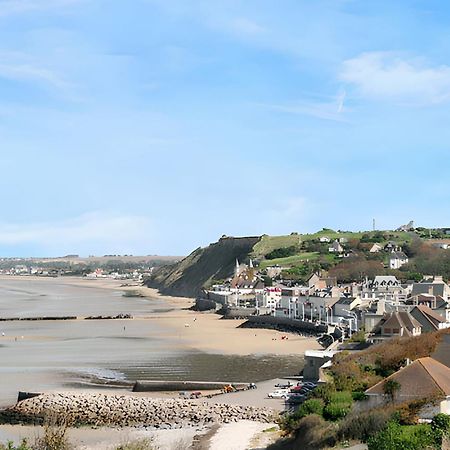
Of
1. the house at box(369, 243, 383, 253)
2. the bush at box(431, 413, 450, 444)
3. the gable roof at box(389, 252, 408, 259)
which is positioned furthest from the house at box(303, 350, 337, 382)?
the house at box(369, 243, 383, 253)

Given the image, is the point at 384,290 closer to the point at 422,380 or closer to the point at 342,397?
the point at 342,397

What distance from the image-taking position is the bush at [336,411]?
25.1 m

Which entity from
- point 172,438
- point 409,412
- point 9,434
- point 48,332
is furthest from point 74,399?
point 48,332

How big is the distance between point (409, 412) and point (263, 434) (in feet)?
21.5

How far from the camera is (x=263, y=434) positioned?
91.6 feet

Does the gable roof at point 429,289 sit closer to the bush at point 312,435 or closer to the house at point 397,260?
the house at point 397,260

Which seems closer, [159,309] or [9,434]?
[9,434]

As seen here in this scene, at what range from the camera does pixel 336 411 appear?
83.0ft

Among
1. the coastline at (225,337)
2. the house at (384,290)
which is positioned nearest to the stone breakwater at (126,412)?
the coastline at (225,337)

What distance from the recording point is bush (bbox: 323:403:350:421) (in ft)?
82.5

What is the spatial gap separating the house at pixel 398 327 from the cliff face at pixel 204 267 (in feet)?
309

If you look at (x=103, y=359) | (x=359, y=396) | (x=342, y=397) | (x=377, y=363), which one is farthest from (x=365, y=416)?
(x=103, y=359)

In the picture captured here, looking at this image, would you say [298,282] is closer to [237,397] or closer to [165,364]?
[165,364]

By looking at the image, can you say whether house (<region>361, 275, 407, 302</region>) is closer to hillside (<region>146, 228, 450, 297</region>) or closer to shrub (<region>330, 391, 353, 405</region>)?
hillside (<region>146, 228, 450, 297</region>)
